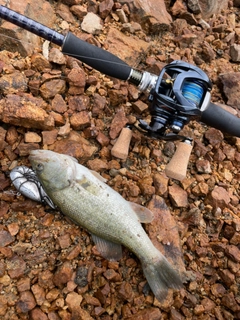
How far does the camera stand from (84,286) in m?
2.62

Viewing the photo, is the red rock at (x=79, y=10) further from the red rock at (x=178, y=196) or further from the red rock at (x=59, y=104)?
the red rock at (x=178, y=196)

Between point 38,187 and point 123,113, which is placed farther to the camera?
point 123,113

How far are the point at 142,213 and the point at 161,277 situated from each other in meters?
0.50

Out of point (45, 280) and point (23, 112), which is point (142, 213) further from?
point (23, 112)

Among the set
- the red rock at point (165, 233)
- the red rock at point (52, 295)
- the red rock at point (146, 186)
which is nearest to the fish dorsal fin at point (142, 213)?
the red rock at point (165, 233)

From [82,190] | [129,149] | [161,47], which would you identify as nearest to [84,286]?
[82,190]

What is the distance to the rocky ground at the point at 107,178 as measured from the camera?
2.60 m

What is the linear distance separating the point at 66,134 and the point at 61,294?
1.27 meters

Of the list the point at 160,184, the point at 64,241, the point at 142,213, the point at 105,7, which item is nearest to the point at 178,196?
the point at 160,184

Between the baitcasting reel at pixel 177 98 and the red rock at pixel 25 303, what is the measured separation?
4.99 feet

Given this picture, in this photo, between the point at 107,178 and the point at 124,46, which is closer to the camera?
the point at 107,178

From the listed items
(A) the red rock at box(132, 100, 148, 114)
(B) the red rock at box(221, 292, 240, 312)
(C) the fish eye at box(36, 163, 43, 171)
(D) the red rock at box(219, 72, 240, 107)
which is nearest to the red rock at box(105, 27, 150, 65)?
(A) the red rock at box(132, 100, 148, 114)

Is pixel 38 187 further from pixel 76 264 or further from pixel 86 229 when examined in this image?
pixel 76 264

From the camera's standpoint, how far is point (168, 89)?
2637 mm
